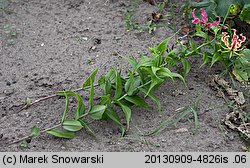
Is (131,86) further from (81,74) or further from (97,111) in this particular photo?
(81,74)

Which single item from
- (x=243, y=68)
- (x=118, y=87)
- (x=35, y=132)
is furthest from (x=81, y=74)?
(x=243, y=68)

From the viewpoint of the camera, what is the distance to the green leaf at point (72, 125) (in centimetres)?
297

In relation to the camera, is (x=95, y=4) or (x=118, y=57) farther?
(x=95, y=4)

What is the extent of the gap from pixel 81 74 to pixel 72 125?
64 cm

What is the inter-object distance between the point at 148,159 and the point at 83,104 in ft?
1.82

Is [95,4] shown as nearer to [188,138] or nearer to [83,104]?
[83,104]

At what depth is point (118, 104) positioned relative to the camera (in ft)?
10.4

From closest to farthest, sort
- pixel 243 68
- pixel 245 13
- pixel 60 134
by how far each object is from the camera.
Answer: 1. pixel 60 134
2. pixel 243 68
3. pixel 245 13

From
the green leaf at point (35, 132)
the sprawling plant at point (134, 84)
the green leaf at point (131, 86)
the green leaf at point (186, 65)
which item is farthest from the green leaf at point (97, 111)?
the green leaf at point (186, 65)

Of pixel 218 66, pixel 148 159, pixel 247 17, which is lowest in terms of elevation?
pixel 148 159

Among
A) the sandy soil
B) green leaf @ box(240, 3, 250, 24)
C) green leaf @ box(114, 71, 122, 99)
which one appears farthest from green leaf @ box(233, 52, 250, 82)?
green leaf @ box(114, 71, 122, 99)

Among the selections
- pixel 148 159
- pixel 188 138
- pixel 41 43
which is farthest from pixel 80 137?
pixel 41 43

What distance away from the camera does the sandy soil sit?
118 inches

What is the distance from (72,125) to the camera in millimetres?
2984
